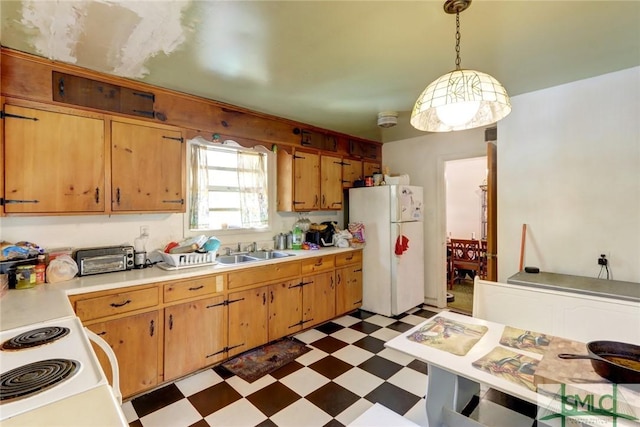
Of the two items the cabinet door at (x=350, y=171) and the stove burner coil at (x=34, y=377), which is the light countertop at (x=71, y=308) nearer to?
the stove burner coil at (x=34, y=377)

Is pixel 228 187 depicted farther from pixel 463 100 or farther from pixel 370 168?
pixel 463 100

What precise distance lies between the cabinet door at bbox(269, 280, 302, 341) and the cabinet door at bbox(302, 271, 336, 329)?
9 cm

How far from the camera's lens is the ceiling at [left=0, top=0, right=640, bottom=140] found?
4.98ft

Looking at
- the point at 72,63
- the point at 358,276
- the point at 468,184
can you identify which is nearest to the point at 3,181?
the point at 72,63

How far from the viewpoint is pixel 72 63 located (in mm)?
2023

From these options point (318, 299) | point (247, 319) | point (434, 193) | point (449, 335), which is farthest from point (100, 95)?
point (434, 193)

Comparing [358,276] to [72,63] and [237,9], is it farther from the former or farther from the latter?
[72,63]

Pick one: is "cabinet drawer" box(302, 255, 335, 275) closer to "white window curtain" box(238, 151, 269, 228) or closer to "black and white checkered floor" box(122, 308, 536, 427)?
"white window curtain" box(238, 151, 269, 228)

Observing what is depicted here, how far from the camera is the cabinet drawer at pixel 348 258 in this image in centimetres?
358

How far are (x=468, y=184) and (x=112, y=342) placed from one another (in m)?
6.12

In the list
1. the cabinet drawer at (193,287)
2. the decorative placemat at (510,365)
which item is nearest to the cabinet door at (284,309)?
the cabinet drawer at (193,287)

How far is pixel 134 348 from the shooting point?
208 cm

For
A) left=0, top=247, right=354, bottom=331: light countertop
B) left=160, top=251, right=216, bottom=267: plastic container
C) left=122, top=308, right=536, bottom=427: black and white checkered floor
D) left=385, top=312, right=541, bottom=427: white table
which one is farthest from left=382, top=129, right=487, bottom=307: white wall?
left=160, top=251, right=216, bottom=267: plastic container

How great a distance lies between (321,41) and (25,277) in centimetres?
240
